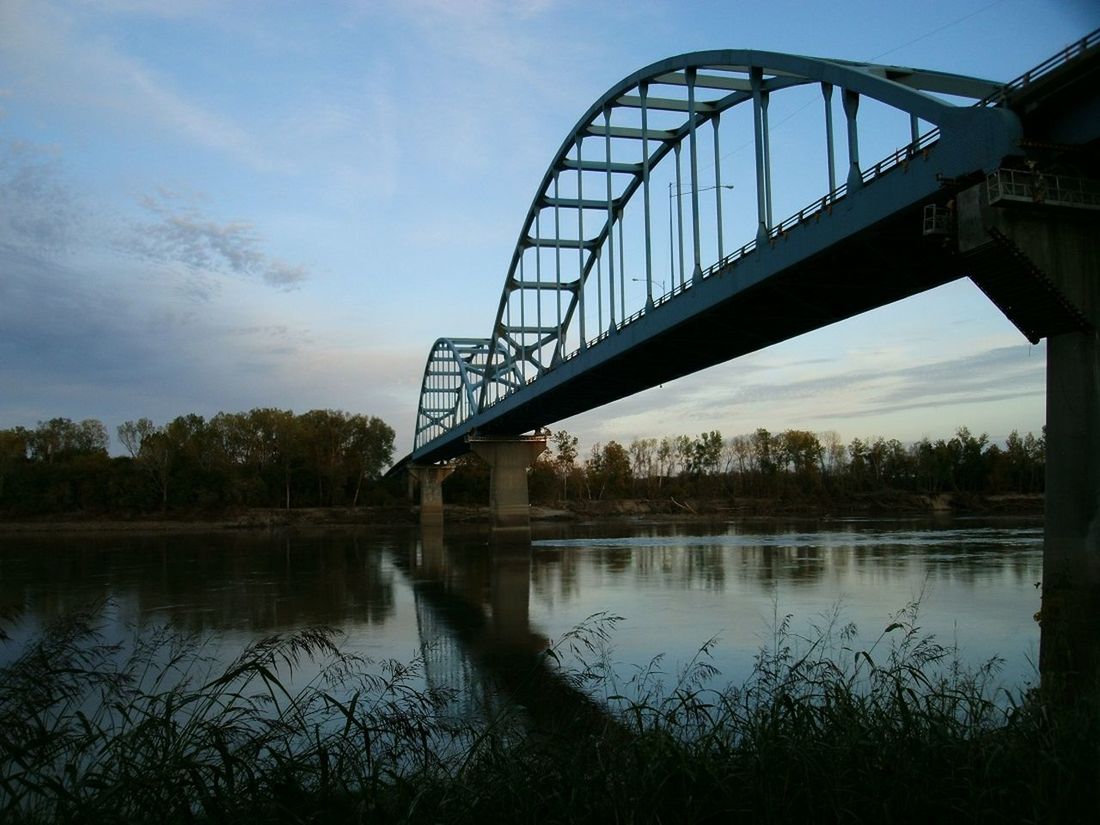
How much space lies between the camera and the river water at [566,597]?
574 inches

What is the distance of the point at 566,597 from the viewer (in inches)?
A: 948

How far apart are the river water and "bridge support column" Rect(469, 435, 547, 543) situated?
10103 millimetres

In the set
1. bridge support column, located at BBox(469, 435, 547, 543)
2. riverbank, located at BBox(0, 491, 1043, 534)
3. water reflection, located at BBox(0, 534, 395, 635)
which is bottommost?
riverbank, located at BBox(0, 491, 1043, 534)

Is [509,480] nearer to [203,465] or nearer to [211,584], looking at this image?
[211,584]

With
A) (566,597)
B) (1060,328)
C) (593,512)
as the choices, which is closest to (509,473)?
(566,597)

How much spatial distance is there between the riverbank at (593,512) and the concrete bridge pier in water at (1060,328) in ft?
247

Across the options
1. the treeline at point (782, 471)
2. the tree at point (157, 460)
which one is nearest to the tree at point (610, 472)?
the treeline at point (782, 471)

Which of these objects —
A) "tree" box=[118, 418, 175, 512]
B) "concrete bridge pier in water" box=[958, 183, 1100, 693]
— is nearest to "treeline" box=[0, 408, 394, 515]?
"tree" box=[118, 418, 175, 512]

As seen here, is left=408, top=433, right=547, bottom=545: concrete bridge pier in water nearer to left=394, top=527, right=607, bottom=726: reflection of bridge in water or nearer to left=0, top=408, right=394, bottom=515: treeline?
left=394, top=527, right=607, bottom=726: reflection of bridge in water

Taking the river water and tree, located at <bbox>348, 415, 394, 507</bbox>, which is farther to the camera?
tree, located at <bbox>348, 415, 394, 507</bbox>

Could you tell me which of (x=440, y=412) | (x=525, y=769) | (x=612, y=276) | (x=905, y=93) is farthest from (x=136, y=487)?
(x=525, y=769)

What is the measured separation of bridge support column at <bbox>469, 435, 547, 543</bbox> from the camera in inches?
2206

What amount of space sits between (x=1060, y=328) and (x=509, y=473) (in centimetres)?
4827

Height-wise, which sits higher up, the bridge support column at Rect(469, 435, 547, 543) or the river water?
the bridge support column at Rect(469, 435, 547, 543)
